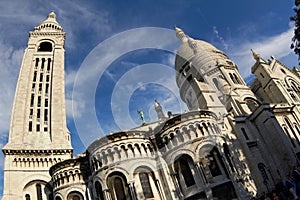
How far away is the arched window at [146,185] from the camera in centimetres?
2483

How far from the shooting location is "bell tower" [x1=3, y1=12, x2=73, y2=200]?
3061 cm

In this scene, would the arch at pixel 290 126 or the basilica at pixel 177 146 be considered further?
the arch at pixel 290 126

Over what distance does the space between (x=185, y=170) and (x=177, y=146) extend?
2280 millimetres

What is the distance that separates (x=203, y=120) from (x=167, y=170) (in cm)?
587

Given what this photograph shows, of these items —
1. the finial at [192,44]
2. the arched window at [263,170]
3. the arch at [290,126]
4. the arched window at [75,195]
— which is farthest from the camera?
the finial at [192,44]

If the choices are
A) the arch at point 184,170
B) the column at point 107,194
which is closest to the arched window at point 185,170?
the arch at point 184,170

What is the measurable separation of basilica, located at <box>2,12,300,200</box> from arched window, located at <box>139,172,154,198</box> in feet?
0.30

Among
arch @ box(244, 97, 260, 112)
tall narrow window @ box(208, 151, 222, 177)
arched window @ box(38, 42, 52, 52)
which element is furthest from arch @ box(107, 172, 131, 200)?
arched window @ box(38, 42, 52, 52)

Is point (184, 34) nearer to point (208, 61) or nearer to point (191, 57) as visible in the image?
point (191, 57)

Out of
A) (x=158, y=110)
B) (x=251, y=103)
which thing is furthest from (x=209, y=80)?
(x=158, y=110)

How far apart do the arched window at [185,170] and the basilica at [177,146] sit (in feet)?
0.30

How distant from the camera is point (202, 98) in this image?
34812 mm

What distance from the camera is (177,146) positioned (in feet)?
83.5

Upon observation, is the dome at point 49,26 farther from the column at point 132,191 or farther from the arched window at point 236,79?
the column at point 132,191
